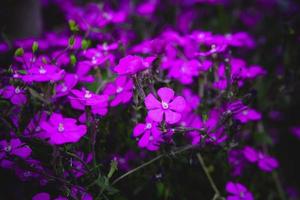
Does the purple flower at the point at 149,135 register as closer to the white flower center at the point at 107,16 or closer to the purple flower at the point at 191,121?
the purple flower at the point at 191,121

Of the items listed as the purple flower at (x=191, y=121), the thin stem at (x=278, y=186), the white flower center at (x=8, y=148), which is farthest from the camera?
the thin stem at (x=278, y=186)

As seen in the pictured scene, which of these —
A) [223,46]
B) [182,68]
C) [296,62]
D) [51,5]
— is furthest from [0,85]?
[296,62]

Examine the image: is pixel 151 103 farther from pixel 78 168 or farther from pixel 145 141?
pixel 78 168

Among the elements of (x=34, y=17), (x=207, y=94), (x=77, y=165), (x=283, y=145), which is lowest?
(x=283, y=145)

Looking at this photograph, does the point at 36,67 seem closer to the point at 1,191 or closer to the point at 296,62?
the point at 1,191

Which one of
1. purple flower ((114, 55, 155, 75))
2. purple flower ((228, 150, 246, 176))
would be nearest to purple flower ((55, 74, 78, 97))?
purple flower ((114, 55, 155, 75))

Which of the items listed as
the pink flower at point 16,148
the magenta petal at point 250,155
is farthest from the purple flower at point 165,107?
the magenta petal at point 250,155
